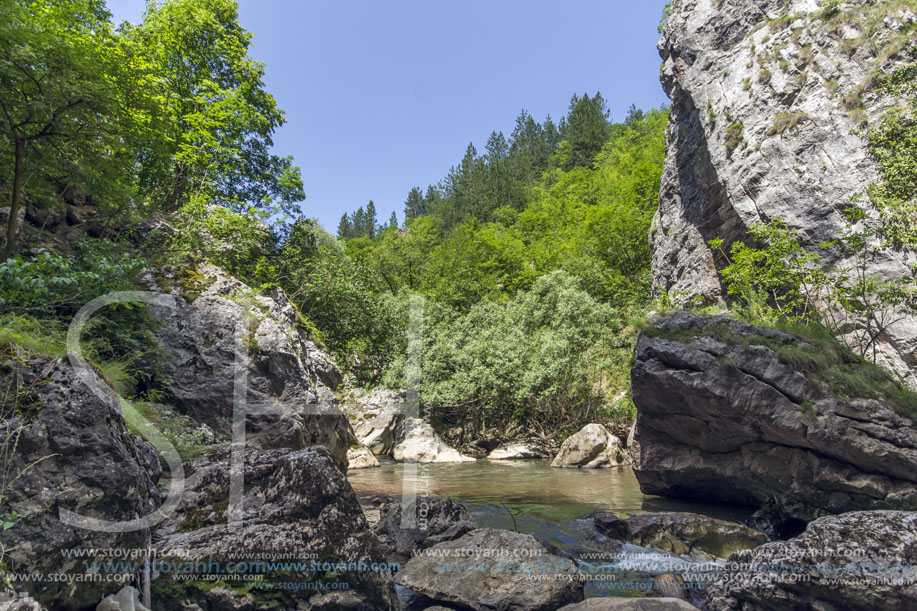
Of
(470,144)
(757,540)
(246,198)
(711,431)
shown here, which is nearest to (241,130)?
(246,198)

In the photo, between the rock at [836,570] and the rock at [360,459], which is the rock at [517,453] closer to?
the rock at [360,459]

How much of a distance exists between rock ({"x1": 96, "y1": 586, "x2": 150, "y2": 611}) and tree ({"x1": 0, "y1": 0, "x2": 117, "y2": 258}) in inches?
216

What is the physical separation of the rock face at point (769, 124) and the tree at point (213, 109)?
51.6 ft

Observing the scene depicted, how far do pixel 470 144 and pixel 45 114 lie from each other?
69.8 metres

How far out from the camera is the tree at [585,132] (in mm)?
56156

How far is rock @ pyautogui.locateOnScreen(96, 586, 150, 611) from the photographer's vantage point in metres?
3.35

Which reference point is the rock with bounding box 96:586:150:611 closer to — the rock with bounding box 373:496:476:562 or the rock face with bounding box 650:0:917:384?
the rock with bounding box 373:496:476:562

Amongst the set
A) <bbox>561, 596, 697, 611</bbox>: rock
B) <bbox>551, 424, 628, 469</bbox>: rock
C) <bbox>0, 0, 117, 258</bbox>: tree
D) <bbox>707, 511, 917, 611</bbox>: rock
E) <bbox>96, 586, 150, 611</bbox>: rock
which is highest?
<bbox>0, 0, 117, 258</bbox>: tree

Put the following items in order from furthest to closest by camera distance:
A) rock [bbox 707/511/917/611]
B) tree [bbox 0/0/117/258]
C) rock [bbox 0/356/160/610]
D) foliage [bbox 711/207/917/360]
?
1. foliage [bbox 711/207/917/360]
2. tree [bbox 0/0/117/258]
3. rock [bbox 707/511/917/611]
4. rock [bbox 0/356/160/610]

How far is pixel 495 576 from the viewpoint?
566 cm

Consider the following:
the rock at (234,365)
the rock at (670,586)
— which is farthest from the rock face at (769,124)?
the rock at (234,365)

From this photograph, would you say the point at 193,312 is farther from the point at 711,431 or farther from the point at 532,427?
the point at 532,427

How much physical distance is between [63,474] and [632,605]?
517 centimetres

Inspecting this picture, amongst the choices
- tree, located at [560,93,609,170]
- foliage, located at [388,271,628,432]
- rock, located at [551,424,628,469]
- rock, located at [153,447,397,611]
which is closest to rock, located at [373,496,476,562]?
rock, located at [153,447,397,611]
